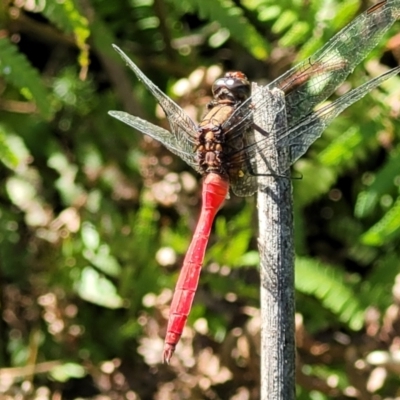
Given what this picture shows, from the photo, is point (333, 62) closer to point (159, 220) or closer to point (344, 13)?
point (344, 13)

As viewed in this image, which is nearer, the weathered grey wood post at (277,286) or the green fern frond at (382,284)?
the weathered grey wood post at (277,286)

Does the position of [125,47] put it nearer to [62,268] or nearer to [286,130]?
[62,268]

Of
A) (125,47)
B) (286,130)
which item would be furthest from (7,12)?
(286,130)

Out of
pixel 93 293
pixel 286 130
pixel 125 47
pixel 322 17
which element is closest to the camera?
pixel 286 130

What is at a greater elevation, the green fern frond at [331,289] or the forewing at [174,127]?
the forewing at [174,127]

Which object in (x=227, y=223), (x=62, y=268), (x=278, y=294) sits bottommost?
(x=278, y=294)

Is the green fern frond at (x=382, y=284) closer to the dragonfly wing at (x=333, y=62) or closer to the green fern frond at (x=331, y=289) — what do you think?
the green fern frond at (x=331, y=289)

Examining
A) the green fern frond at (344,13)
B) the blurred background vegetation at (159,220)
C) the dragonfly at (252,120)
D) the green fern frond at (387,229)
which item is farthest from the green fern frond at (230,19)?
the green fern frond at (387,229)
